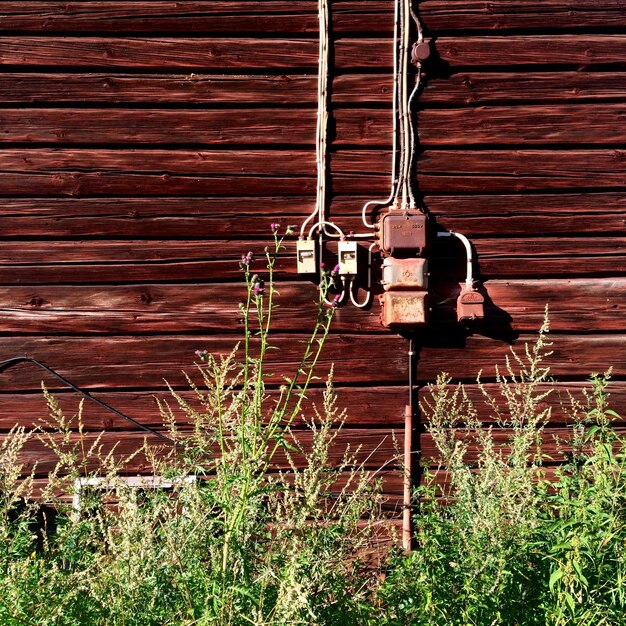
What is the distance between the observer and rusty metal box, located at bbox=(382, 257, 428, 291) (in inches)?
149

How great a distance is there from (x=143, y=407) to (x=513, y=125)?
2.64 meters

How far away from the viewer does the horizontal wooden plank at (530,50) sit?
3.97m

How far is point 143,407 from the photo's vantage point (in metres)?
3.92

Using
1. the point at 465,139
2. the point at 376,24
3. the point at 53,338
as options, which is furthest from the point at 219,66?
the point at 53,338

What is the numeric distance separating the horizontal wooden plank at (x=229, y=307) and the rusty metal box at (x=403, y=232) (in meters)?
0.29

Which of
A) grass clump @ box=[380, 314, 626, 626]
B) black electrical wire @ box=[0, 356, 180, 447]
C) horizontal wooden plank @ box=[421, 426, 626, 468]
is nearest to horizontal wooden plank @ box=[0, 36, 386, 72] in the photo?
black electrical wire @ box=[0, 356, 180, 447]

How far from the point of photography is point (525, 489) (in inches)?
99.7

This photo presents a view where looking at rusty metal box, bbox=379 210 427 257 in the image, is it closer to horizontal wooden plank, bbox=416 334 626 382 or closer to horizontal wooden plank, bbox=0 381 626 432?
horizontal wooden plank, bbox=416 334 626 382

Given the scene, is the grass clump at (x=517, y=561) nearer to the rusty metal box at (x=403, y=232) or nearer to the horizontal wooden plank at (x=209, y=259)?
the rusty metal box at (x=403, y=232)

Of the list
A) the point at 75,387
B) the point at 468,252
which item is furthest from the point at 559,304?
the point at 75,387

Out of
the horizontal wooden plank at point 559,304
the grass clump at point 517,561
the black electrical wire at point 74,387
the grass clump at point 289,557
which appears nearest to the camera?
the grass clump at point 289,557

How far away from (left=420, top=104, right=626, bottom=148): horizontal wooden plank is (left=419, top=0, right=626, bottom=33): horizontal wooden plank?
0.46m

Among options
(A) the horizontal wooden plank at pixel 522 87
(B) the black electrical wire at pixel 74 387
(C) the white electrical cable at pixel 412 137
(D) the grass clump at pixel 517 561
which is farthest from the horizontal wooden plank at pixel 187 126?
(D) the grass clump at pixel 517 561

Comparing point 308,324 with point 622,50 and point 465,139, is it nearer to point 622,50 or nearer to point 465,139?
point 465,139
